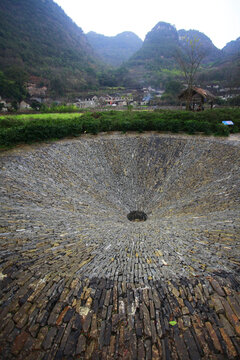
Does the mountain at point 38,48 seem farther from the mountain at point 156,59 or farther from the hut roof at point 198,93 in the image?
the hut roof at point 198,93

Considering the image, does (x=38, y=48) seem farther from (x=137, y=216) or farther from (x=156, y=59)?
(x=137, y=216)

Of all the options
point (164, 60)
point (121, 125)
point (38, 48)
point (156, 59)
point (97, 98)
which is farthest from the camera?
point (156, 59)

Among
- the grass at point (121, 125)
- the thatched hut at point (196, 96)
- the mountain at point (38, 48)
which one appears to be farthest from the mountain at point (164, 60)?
the grass at point (121, 125)

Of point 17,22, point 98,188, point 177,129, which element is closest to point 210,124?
point 177,129

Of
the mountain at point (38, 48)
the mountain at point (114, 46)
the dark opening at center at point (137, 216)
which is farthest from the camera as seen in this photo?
the mountain at point (114, 46)

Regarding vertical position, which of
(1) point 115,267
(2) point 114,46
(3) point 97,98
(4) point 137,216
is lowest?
(4) point 137,216

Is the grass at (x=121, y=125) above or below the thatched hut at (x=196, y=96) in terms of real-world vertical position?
below

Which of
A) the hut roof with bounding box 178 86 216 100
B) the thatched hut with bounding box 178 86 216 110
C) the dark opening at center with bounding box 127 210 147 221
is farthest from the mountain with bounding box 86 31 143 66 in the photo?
the dark opening at center with bounding box 127 210 147 221

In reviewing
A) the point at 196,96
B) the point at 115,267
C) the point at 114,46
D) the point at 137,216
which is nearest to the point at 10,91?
the point at 196,96
